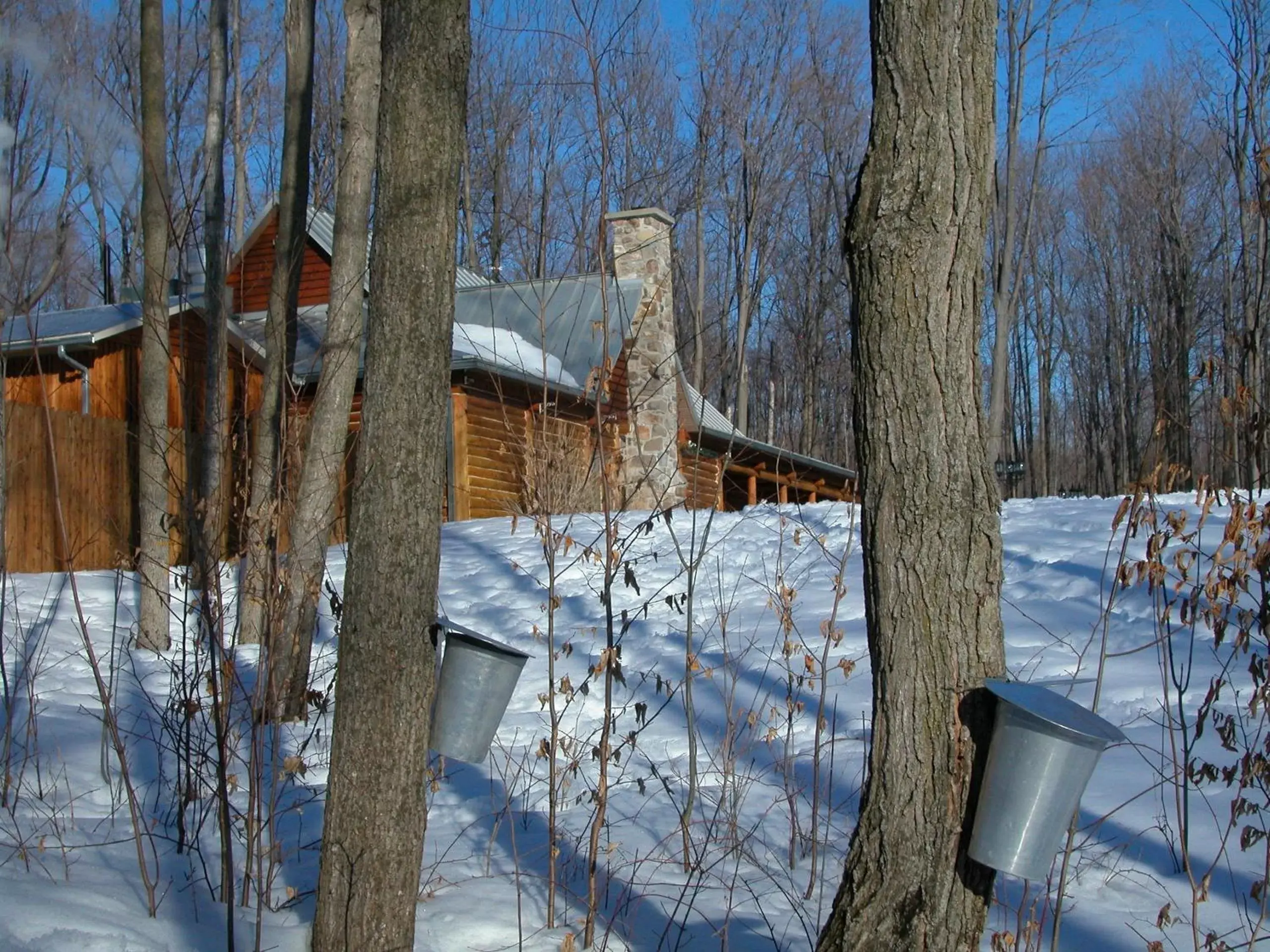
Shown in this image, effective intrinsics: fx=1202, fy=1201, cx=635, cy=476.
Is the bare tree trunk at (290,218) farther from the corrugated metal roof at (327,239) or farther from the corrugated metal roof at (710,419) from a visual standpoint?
the corrugated metal roof at (327,239)

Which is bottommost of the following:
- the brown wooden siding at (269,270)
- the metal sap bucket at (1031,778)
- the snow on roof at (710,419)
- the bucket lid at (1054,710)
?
the metal sap bucket at (1031,778)

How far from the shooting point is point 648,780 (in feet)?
20.6

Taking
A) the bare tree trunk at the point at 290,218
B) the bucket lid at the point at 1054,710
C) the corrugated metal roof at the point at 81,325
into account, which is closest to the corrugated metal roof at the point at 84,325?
the corrugated metal roof at the point at 81,325

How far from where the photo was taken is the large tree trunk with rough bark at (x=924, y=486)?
9.37 feet

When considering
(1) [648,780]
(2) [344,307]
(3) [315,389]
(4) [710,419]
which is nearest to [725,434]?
(4) [710,419]

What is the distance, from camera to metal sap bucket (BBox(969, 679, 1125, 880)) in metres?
2.65

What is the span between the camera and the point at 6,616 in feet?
31.1

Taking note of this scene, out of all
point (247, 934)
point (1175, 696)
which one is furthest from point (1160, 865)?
point (247, 934)

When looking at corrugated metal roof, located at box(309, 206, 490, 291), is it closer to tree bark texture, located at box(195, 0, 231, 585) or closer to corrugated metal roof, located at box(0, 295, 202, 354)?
corrugated metal roof, located at box(0, 295, 202, 354)

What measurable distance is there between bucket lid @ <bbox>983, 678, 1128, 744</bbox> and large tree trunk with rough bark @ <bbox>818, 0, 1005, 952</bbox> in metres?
0.11

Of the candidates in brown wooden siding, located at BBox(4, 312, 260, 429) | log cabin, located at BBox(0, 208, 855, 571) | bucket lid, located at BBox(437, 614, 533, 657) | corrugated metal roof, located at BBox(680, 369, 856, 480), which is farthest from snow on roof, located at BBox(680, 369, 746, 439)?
bucket lid, located at BBox(437, 614, 533, 657)

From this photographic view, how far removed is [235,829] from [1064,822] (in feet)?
9.15

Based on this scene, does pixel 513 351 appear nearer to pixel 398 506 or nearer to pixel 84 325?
pixel 84 325

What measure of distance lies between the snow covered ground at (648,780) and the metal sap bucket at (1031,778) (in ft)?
2.18
